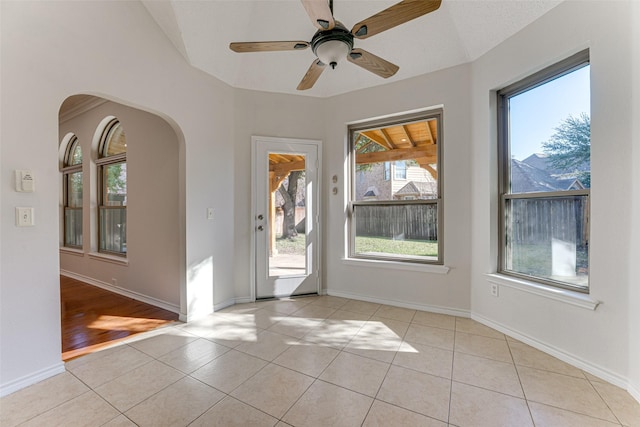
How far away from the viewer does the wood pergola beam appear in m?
3.24

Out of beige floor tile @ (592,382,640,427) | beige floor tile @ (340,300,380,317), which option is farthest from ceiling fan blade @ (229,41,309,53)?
beige floor tile @ (592,382,640,427)

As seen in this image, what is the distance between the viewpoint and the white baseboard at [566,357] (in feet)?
5.95

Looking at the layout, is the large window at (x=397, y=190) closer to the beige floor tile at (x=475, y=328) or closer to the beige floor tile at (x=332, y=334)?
the beige floor tile at (x=475, y=328)

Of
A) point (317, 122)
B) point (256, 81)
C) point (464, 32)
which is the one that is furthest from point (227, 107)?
point (464, 32)

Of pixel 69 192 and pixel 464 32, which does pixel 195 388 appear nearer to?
pixel 464 32

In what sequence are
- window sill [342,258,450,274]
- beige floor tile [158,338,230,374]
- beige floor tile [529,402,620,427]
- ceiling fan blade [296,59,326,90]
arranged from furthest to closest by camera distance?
1. window sill [342,258,450,274]
2. ceiling fan blade [296,59,326,90]
3. beige floor tile [158,338,230,374]
4. beige floor tile [529,402,620,427]

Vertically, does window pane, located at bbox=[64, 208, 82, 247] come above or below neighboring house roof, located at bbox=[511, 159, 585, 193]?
below

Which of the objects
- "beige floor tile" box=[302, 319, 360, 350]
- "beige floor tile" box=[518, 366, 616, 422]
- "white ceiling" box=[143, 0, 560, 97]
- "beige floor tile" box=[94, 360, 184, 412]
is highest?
"white ceiling" box=[143, 0, 560, 97]

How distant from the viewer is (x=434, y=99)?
3.07m

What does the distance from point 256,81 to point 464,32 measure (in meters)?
2.25

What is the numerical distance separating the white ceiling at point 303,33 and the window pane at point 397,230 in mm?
1519

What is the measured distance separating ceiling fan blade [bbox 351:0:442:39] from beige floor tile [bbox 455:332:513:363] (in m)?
2.39

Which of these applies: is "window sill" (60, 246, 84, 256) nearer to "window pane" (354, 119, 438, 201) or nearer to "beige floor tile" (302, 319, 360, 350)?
"beige floor tile" (302, 319, 360, 350)

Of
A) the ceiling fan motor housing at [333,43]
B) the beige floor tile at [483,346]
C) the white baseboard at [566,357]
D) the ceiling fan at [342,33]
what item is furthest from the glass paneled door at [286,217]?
the white baseboard at [566,357]
